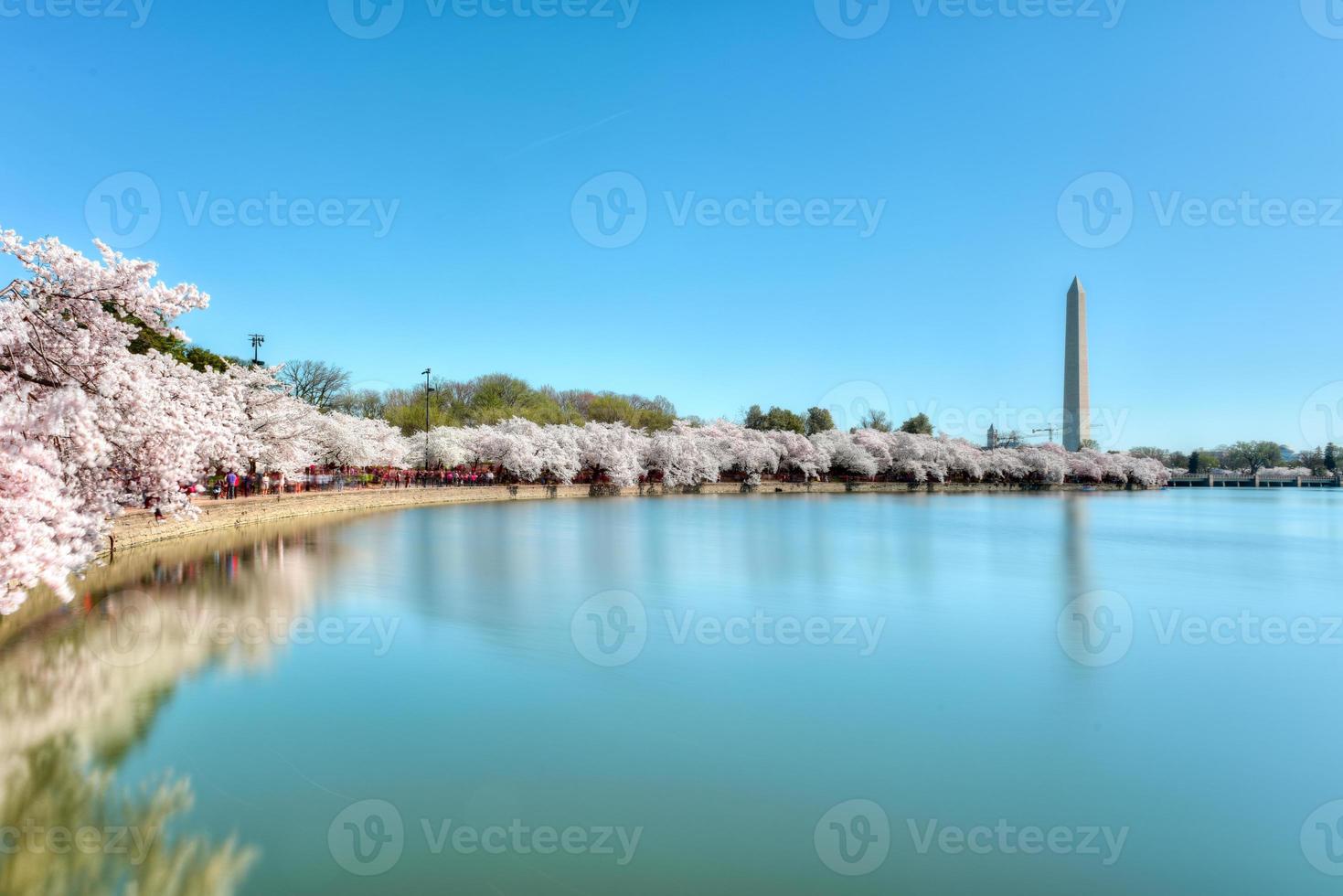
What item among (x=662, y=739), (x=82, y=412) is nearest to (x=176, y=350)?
(x=82, y=412)

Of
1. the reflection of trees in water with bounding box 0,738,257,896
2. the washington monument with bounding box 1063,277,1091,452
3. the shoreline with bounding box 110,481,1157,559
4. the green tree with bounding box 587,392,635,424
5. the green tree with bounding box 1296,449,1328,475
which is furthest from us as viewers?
the green tree with bounding box 1296,449,1328,475

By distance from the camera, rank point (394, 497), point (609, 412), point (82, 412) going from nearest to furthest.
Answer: point (82, 412) → point (394, 497) → point (609, 412)

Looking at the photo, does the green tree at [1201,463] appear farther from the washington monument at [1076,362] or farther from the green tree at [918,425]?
the washington monument at [1076,362]

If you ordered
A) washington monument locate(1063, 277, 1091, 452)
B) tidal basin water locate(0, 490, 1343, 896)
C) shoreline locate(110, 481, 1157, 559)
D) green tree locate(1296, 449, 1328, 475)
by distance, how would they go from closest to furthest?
1. tidal basin water locate(0, 490, 1343, 896)
2. shoreline locate(110, 481, 1157, 559)
3. washington monument locate(1063, 277, 1091, 452)
4. green tree locate(1296, 449, 1328, 475)

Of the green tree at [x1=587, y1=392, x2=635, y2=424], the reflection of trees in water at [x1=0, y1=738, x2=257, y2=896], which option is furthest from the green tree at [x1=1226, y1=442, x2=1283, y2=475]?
the reflection of trees in water at [x1=0, y1=738, x2=257, y2=896]

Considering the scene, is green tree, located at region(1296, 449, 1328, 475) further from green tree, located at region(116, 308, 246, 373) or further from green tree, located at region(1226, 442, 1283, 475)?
green tree, located at region(116, 308, 246, 373)

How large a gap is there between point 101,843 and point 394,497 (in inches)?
1221

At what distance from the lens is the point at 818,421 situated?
7938 cm

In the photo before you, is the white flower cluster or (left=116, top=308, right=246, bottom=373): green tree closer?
(left=116, top=308, right=246, bottom=373): green tree

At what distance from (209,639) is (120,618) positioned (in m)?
1.92

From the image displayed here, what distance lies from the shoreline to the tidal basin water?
284 centimetres

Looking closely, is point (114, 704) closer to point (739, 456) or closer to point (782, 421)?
point (739, 456)

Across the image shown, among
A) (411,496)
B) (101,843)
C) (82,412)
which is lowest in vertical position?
(101,843)

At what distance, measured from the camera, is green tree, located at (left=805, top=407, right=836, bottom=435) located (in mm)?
78750
